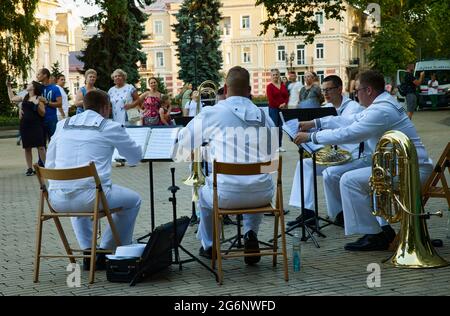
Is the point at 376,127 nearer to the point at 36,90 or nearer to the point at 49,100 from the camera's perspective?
the point at 36,90

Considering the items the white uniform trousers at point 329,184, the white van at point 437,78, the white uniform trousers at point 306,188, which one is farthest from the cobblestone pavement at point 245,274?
the white van at point 437,78

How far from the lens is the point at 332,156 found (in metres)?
9.59

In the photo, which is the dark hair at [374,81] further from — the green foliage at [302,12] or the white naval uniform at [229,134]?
the green foliage at [302,12]

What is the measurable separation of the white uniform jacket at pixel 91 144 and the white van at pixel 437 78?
37089 mm

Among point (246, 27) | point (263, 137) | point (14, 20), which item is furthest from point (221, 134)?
point (246, 27)

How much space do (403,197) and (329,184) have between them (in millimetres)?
2072

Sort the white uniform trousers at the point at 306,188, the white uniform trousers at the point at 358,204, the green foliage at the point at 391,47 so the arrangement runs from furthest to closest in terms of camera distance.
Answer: the green foliage at the point at 391,47 < the white uniform trousers at the point at 306,188 < the white uniform trousers at the point at 358,204

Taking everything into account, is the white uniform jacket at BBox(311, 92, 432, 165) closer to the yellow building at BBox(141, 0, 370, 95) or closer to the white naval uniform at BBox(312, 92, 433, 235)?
the white naval uniform at BBox(312, 92, 433, 235)

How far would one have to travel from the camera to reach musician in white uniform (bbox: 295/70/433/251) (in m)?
8.24

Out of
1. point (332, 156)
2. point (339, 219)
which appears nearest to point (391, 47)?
point (339, 219)

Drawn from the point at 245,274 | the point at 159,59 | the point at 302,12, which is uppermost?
the point at 302,12

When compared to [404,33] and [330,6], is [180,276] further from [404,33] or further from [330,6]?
[404,33]

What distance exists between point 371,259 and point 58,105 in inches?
421

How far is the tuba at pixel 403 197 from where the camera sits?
7418mm
